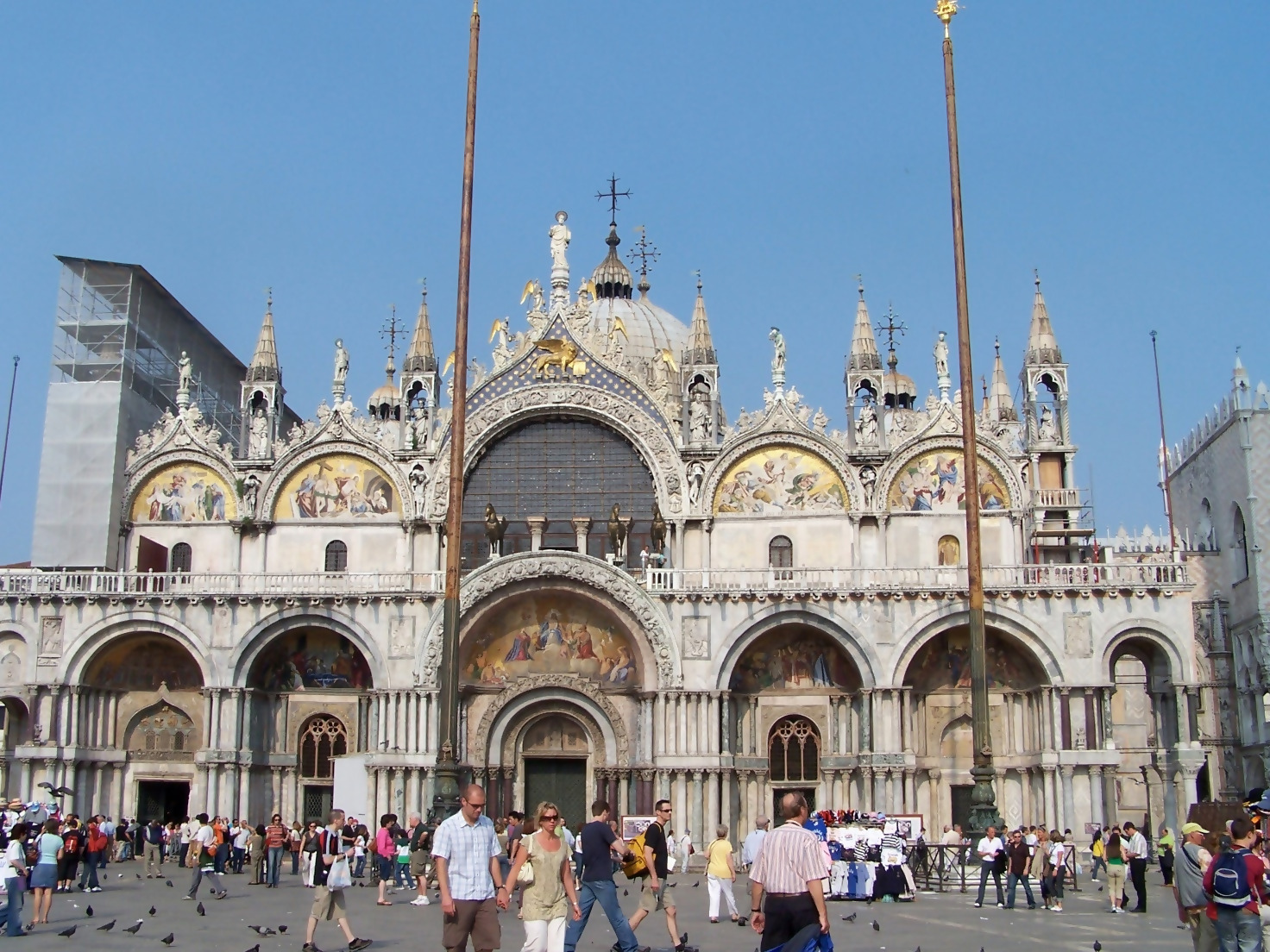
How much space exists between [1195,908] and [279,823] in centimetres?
1821

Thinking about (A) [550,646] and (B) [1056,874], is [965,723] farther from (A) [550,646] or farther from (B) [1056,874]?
(B) [1056,874]

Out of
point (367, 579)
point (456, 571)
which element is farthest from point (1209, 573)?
point (456, 571)

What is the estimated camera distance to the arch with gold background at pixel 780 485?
4031cm

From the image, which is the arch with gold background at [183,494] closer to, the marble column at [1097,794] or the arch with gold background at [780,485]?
the arch with gold background at [780,485]

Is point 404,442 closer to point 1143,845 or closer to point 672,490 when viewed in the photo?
point 672,490

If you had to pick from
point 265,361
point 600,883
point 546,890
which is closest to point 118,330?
point 265,361

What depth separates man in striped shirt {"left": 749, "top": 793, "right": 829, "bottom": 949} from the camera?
1121 centimetres

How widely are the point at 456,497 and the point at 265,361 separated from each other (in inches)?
704

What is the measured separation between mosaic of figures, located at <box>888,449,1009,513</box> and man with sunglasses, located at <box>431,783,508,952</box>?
95.0 ft

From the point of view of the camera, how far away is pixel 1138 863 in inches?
966

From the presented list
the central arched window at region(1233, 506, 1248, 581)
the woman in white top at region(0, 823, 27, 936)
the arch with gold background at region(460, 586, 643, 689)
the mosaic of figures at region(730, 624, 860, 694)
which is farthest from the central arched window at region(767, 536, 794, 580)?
the woman in white top at region(0, 823, 27, 936)

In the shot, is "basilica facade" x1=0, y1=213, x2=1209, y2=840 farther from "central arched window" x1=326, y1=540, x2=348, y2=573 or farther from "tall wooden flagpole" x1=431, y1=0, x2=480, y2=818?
"tall wooden flagpole" x1=431, y1=0, x2=480, y2=818

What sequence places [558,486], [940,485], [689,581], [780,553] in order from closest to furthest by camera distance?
[689,581]
[940,485]
[780,553]
[558,486]

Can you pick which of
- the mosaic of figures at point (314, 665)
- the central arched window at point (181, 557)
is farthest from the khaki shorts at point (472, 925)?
the central arched window at point (181, 557)
